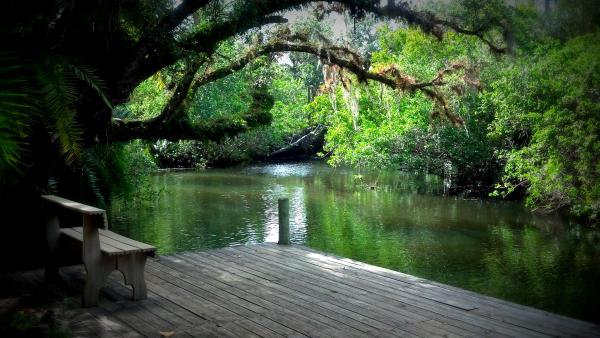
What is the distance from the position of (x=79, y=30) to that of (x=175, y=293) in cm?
288

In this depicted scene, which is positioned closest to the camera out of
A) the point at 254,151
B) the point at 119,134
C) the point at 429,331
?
the point at 429,331

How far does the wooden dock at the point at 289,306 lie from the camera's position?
505cm

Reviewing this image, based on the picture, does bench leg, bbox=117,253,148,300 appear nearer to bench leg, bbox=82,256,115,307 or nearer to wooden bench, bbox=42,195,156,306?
wooden bench, bbox=42,195,156,306

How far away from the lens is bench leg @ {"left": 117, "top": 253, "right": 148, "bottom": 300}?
5707 mm

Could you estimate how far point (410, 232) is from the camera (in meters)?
15.3

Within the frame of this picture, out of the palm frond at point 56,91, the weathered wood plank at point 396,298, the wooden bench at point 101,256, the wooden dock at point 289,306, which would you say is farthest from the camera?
the wooden bench at point 101,256

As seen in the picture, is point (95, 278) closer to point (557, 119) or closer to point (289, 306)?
point (289, 306)

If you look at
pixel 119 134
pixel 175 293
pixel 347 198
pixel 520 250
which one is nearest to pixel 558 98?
pixel 520 250

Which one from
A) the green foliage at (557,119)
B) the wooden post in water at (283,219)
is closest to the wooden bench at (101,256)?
the wooden post in water at (283,219)

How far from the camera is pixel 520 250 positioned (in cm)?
1338

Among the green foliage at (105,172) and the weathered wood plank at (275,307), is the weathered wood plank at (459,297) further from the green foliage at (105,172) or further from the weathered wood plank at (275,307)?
the green foliage at (105,172)

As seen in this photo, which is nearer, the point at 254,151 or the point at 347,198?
the point at 347,198

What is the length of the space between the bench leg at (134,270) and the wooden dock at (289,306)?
110mm

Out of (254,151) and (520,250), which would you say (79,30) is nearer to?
(520,250)
